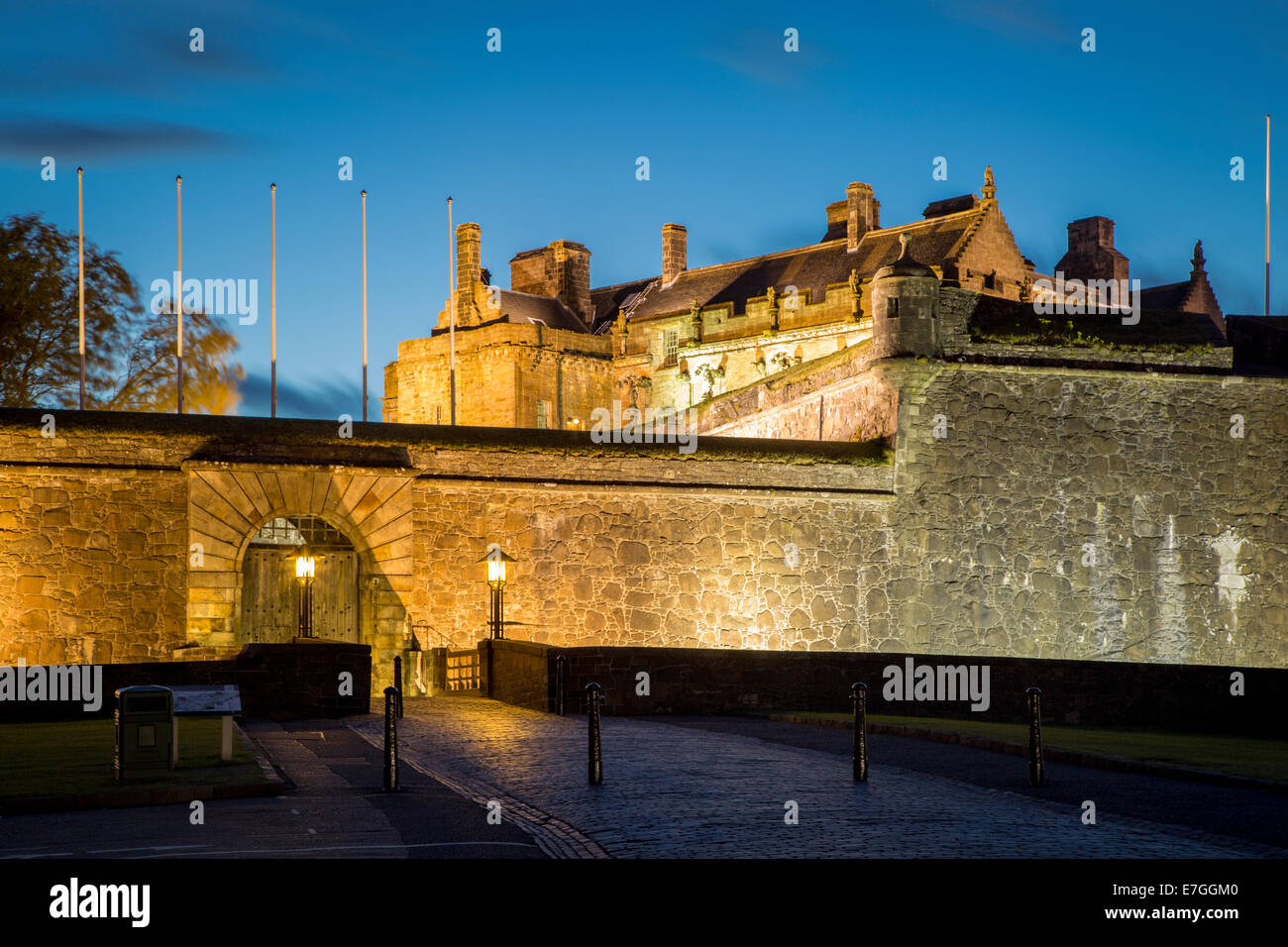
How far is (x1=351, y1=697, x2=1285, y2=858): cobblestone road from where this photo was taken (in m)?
9.22

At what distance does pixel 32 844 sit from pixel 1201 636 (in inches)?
877

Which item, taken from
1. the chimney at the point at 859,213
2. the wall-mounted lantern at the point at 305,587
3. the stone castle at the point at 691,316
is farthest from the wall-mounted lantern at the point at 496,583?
the chimney at the point at 859,213

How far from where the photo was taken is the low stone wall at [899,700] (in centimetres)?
1916

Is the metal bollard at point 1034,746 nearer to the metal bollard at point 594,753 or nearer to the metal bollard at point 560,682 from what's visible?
the metal bollard at point 594,753

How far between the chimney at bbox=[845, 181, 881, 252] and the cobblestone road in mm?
51970

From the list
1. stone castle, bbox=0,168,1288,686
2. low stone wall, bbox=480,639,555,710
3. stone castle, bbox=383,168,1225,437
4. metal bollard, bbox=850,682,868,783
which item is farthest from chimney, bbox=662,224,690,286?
metal bollard, bbox=850,682,868,783

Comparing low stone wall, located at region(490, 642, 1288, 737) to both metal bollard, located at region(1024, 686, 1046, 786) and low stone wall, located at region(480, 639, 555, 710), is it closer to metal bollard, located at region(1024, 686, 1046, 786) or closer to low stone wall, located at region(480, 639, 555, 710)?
low stone wall, located at region(480, 639, 555, 710)

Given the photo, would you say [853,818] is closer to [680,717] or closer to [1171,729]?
[680,717]

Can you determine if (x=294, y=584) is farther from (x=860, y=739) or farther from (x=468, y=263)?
(x=468, y=263)

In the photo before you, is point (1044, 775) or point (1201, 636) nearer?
point (1044, 775)

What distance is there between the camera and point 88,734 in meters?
15.8

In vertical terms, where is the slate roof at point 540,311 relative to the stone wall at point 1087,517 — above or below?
above

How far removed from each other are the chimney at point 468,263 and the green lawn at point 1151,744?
2039 inches
